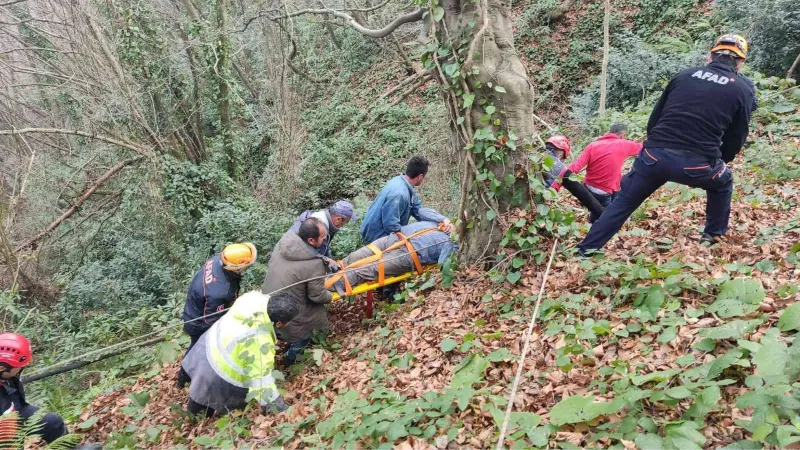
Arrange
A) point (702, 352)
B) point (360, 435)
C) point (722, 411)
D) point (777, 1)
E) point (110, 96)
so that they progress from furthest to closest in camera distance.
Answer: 1. point (110, 96)
2. point (777, 1)
3. point (360, 435)
4. point (702, 352)
5. point (722, 411)

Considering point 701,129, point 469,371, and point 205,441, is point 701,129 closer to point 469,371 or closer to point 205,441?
point 469,371

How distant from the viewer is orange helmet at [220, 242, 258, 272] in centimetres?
486

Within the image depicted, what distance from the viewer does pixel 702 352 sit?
2.78m

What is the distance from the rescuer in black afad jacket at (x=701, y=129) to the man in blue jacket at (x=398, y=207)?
246cm

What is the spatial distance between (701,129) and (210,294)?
194 inches

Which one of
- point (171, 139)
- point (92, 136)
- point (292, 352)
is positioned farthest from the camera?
point (171, 139)

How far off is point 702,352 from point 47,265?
45.9 ft

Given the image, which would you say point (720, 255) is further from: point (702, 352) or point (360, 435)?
point (360, 435)

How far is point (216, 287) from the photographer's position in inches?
196

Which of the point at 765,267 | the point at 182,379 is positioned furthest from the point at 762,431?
the point at 182,379

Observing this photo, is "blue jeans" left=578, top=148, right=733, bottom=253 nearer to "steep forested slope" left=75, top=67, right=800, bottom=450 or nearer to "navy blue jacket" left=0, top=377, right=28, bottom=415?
"steep forested slope" left=75, top=67, right=800, bottom=450

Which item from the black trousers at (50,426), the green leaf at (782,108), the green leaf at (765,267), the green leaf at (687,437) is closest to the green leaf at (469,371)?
the green leaf at (687,437)

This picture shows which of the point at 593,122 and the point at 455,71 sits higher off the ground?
the point at 455,71

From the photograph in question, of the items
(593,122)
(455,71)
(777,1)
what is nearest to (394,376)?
(455,71)
